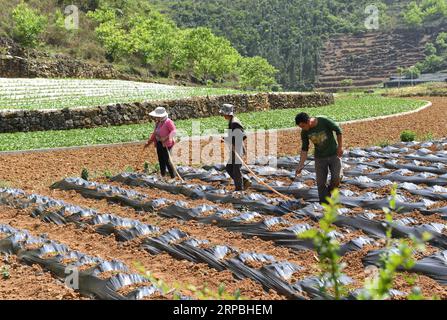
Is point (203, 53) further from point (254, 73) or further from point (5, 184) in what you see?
point (5, 184)

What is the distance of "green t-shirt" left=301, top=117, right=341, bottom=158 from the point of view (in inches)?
295

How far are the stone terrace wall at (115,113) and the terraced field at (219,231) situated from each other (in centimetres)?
1046

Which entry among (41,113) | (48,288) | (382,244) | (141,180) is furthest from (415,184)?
(41,113)

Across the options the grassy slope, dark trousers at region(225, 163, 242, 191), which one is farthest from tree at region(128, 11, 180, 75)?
dark trousers at region(225, 163, 242, 191)

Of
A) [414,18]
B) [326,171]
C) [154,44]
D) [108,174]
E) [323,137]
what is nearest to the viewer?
[323,137]

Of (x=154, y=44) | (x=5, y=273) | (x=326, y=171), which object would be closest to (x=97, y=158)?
(x=326, y=171)

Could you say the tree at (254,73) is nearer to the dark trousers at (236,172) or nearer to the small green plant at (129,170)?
the small green plant at (129,170)

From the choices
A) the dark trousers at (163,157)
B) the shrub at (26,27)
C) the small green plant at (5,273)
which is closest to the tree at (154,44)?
the shrub at (26,27)

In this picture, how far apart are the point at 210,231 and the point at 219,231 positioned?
128 mm

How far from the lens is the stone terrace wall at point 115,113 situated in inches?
805

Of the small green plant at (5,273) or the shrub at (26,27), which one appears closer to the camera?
the small green plant at (5,273)

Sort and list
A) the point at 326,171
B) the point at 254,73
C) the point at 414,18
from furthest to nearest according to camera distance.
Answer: the point at 414,18 < the point at 254,73 < the point at 326,171

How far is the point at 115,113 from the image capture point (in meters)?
22.7

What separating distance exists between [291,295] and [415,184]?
5.55m
